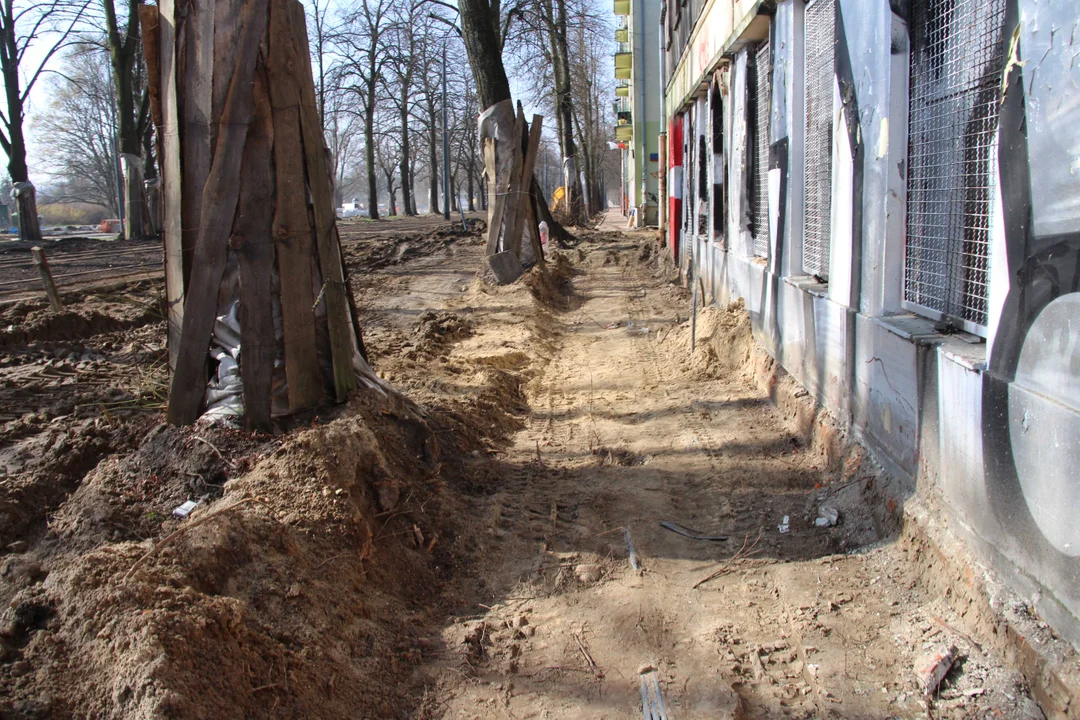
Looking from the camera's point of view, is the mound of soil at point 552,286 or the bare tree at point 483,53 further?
the bare tree at point 483,53

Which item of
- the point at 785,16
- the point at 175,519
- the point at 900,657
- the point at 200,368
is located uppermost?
the point at 785,16

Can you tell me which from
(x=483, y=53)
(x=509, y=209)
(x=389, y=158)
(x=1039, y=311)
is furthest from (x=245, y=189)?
(x=389, y=158)

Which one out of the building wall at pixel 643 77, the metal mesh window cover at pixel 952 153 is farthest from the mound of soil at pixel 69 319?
the building wall at pixel 643 77

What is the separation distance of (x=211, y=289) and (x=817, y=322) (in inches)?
135

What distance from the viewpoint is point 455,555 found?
3.83 m

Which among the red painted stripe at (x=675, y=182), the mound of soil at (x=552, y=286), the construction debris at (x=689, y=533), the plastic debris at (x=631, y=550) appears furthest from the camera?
the red painted stripe at (x=675, y=182)

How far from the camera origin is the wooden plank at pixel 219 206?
150 inches

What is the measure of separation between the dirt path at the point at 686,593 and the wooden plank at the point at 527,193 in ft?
23.6

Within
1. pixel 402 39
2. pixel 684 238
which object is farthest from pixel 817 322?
pixel 402 39

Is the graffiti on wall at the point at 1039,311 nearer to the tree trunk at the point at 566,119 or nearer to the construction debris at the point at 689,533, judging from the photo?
the construction debris at the point at 689,533

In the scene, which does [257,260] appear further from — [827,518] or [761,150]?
[761,150]

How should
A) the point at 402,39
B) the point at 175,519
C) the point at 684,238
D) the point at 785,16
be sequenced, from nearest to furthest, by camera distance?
the point at 175,519 → the point at 785,16 → the point at 684,238 → the point at 402,39

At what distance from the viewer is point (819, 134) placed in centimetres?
549

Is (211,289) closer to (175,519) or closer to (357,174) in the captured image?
(175,519)
